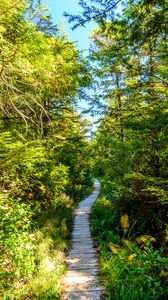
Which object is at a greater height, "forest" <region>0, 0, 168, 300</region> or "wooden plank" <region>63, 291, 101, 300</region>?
"forest" <region>0, 0, 168, 300</region>

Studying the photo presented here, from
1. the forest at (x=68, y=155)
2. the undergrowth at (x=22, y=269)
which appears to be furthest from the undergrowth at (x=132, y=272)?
the undergrowth at (x=22, y=269)

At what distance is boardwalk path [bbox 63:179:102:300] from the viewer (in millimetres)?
5723

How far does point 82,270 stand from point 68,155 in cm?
611

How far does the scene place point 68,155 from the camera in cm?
1252

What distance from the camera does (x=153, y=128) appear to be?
21.0 ft

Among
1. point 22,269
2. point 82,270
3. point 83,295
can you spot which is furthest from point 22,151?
point 82,270

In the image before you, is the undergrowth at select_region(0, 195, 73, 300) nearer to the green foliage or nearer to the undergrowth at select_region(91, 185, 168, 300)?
the green foliage

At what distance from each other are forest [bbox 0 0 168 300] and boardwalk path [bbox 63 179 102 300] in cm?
22

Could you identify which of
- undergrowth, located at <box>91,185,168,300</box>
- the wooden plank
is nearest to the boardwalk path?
the wooden plank

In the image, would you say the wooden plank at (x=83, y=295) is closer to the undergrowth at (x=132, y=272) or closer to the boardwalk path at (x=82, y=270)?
the boardwalk path at (x=82, y=270)

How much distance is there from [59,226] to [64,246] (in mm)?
2181

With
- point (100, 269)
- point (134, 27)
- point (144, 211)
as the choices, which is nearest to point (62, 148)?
point (144, 211)

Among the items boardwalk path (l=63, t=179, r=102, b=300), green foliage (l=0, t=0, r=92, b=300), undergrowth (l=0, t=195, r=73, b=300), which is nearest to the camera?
green foliage (l=0, t=0, r=92, b=300)

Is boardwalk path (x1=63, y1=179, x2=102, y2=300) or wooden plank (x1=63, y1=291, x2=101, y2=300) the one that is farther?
boardwalk path (x1=63, y1=179, x2=102, y2=300)
